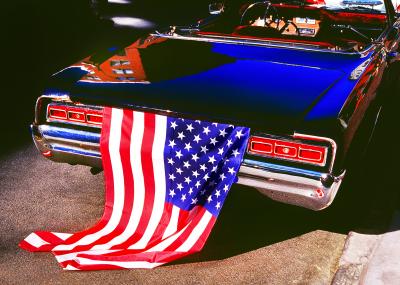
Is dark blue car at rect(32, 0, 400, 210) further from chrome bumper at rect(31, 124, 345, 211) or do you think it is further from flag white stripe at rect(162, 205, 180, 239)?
flag white stripe at rect(162, 205, 180, 239)

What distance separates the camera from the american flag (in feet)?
9.62

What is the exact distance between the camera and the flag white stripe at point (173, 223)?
10.3 ft

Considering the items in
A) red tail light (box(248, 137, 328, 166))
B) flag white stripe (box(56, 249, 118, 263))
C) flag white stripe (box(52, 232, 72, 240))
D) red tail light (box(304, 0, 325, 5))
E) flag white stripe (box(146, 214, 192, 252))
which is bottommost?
→ flag white stripe (box(52, 232, 72, 240))

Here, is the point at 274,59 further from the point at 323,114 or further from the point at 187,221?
the point at 187,221

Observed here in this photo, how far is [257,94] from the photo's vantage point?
9.78 feet

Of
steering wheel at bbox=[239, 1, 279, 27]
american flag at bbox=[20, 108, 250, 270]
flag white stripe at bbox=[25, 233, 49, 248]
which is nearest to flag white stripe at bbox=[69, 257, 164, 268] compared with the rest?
american flag at bbox=[20, 108, 250, 270]

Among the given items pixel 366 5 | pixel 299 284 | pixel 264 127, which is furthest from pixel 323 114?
pixel 366 5

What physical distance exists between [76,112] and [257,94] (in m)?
1.22

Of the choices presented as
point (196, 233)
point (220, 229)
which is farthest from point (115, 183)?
point (220, 229)

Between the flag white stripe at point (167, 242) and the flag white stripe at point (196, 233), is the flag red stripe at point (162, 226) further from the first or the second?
the flag white stripe at point (196, 233)

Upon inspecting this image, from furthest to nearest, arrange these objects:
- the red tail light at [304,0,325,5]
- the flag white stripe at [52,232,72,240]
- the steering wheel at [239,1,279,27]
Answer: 1. the red tail light at [304,0,325,5]
2. the steering wheel at [239,1,279,27]
3. the flag white stripe at [52,232,72,240]

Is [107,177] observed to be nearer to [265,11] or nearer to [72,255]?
[72,255]

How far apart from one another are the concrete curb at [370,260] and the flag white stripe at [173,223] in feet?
3.47

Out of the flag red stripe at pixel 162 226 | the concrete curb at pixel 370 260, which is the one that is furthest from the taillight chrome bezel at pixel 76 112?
the concrete curb at pixel 370 260
